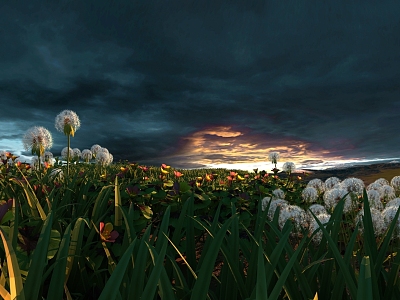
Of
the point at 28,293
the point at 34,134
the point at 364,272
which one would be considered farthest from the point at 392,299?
the point at 34,134

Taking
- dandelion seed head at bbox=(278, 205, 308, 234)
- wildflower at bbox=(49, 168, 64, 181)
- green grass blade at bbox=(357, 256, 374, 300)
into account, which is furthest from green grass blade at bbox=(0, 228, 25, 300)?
wildflower at bbox=(49, 168, 64, 181)

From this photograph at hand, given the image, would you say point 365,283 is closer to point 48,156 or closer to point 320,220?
point 320,220

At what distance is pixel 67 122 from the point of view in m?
6.35

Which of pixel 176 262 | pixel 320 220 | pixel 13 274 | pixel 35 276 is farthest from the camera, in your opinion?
pixel 320 220

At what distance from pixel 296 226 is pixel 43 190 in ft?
10.3

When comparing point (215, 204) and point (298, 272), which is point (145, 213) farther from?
point (298, 272)

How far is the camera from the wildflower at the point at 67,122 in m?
6.20

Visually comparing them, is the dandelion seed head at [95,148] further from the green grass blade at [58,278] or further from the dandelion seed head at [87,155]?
the green grass blade at [58,278]

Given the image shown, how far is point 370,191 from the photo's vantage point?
398cm

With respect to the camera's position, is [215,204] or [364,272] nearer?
[364,272]

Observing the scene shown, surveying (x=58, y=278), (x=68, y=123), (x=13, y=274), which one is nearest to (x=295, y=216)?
(x=58, y=278)

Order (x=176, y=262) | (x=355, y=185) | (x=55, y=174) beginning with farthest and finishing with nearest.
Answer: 1. (x=55, y=174)
2. (x=355, y=185)
3. (x=176, y=262)

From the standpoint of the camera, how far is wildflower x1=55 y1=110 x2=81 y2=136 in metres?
6.20

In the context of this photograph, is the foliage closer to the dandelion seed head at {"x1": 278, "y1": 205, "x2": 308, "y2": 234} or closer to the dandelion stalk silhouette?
the dandelion seed head at {"x1": 278, "y1": 205, "x2": 308, "y2": 234}
